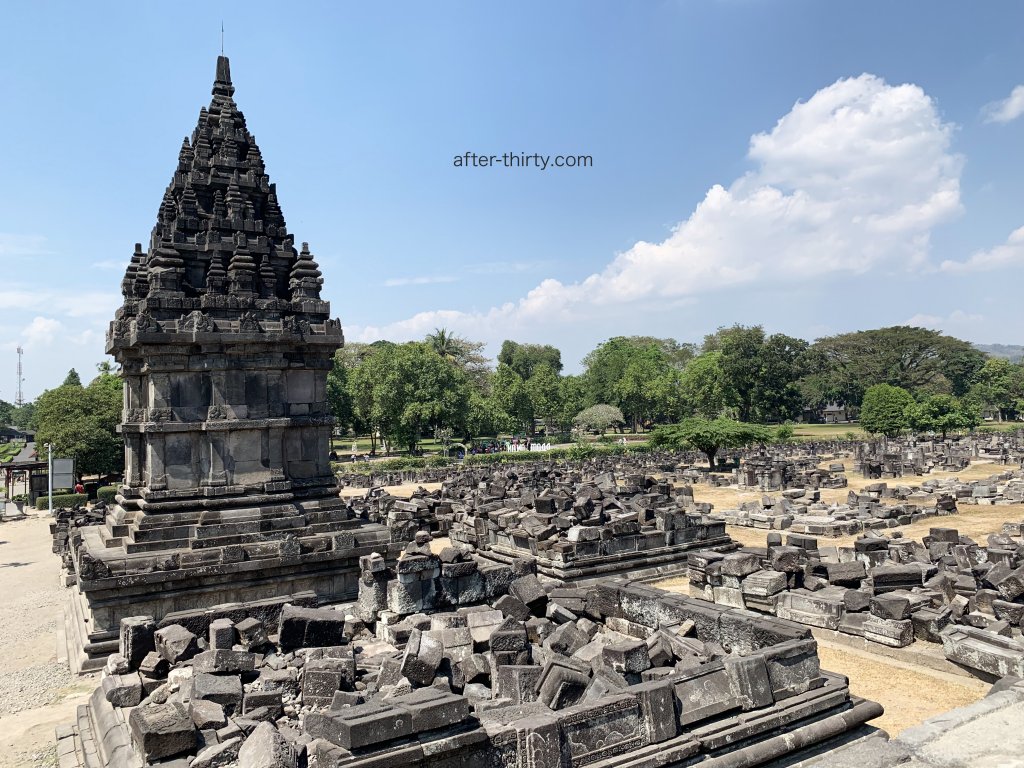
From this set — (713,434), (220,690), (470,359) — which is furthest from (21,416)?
(220,690)

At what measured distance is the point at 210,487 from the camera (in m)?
10.5

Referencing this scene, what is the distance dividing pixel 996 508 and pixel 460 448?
3126cm

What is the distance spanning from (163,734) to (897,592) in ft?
30.1

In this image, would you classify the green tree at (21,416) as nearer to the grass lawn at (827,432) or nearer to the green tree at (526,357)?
the green tree at (526,357)

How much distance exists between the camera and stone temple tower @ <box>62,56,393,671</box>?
32.3ft

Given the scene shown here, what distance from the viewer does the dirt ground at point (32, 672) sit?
6.43m

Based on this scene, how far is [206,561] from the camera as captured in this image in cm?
970

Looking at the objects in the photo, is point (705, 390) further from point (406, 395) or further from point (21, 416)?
point (21, 416)

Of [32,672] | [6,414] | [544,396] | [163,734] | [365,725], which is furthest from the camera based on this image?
[6,414]

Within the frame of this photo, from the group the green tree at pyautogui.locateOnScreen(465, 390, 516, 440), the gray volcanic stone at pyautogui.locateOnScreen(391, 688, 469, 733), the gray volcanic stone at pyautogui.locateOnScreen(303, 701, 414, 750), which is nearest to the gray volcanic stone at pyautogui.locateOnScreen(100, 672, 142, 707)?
the gray volcanic stone at pyautogui.locateOnScreen(303, 701, 414, 750)

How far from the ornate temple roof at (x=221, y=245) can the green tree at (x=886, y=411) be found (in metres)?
46.8

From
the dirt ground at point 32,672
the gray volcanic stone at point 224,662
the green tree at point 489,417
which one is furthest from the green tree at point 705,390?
the gray volcanic stone at point 224,662

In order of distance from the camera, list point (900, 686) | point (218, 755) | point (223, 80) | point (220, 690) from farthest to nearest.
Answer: point (223, 80)
point (900, 686)
point (220, 690)
point (218, 755)

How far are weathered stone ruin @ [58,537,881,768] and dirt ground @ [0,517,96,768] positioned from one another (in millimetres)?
426
